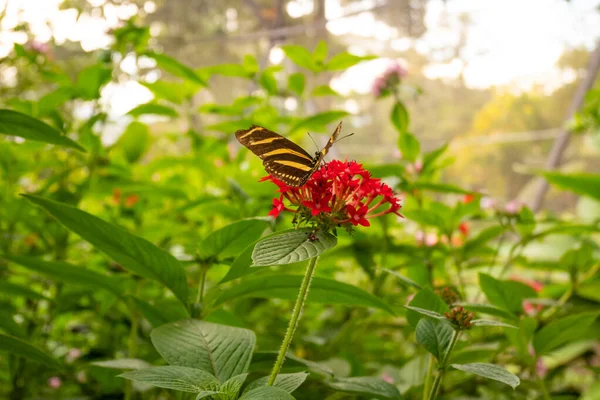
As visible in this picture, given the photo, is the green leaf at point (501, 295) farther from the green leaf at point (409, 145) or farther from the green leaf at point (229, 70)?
the green leaf at point (229, 70)

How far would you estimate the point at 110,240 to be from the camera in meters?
0.41

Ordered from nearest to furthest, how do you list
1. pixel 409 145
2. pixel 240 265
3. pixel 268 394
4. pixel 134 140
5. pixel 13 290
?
pixel 268 394, pixel 240 265, pixel 13 290, pixel 409 145, pixel 134 140

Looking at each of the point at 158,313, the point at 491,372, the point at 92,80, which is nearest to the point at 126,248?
the point at 158,313

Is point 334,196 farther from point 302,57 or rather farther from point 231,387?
point 302,57

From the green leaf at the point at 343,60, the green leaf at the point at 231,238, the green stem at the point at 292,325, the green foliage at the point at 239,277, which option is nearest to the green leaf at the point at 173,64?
the green foliage at the point at 239,277

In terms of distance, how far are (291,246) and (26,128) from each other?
0.28 meters

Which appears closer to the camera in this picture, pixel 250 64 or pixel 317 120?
pixel 317 120

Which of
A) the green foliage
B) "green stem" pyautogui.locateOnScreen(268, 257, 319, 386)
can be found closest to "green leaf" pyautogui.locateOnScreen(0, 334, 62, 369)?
the green foliage

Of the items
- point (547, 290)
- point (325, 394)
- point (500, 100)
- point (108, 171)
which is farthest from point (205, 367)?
point (500, 100)

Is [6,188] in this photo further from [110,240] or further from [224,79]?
[224,79]

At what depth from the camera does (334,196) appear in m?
0.40

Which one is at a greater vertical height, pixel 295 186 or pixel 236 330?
pixel 295 186

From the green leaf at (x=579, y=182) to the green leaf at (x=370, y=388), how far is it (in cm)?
51

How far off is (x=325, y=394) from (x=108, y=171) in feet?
1.69
